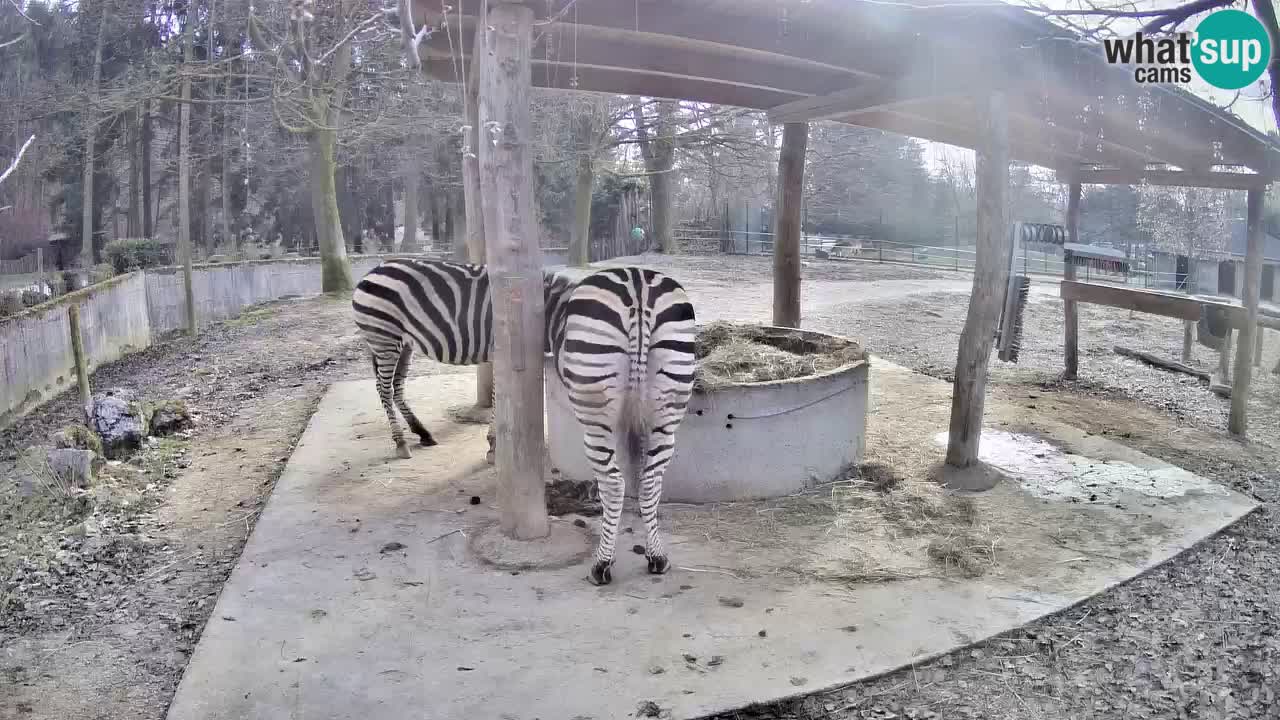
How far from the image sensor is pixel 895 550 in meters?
4.86

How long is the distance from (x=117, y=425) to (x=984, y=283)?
708cm

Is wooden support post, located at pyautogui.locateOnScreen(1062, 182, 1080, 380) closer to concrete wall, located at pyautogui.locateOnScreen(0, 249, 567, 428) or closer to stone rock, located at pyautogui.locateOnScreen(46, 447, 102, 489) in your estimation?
stone rock, located at pyautogui.locateOnScreen(46, 447, 102, 489)

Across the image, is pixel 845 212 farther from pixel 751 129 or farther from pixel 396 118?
pixel 396 118

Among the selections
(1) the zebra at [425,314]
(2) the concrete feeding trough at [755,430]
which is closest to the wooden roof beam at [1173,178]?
(2) the concrete feeding trough at [755,430]

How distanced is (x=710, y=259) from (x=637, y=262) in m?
2.28

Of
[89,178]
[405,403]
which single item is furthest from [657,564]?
[89,178]

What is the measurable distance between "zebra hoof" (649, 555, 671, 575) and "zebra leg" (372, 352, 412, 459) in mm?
2858

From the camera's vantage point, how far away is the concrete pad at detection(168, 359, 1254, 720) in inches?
134

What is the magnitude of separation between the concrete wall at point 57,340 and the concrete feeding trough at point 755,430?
6.29 meters

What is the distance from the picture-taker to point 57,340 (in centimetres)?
972

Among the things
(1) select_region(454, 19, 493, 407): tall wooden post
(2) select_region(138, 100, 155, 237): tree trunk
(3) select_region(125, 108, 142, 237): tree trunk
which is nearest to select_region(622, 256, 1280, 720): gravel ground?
(1) select_region(454, 19, 493, 407): tall wooden post

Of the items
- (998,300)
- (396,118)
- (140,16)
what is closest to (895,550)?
(998,300)

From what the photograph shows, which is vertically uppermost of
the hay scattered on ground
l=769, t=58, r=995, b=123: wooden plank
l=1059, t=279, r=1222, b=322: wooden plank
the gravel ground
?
l=769, t=58, r=995, b=123: wooden plank

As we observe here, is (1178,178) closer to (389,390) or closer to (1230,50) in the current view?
(1230,50)
